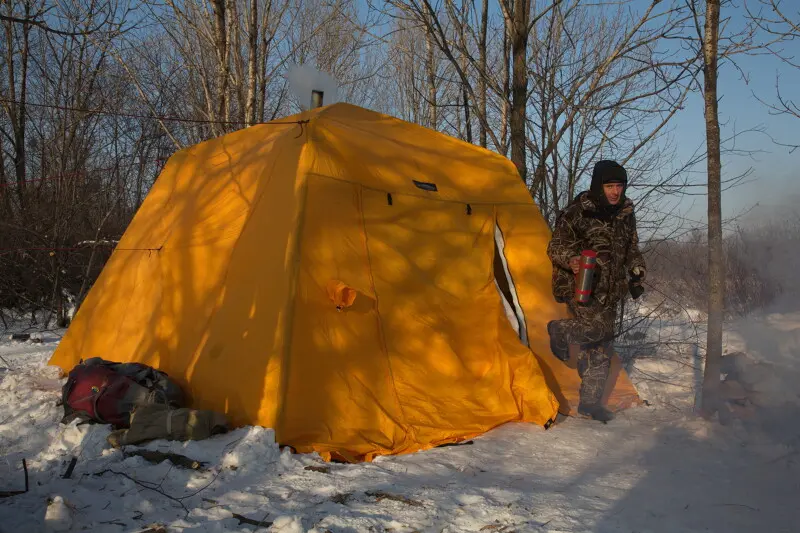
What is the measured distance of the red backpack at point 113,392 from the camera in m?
3.86

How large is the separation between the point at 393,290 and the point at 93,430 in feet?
7.12

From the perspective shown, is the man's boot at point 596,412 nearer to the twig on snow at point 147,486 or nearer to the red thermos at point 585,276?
the red thermos at point 585,276

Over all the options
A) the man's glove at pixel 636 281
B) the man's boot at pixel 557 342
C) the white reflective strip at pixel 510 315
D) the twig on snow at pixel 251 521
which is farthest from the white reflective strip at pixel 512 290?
the twig on snow at pixel 251 521

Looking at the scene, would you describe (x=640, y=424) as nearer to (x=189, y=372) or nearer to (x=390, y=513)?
(x=390, y=513)

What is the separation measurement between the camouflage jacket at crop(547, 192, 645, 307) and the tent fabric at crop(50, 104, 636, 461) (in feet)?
2.06

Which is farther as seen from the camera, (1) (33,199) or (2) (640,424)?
(1) (33,199)

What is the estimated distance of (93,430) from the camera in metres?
3.73

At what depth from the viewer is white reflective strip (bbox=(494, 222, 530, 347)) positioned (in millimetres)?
5014

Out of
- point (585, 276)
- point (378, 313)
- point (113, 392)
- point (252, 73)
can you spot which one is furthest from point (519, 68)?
point (113, 392)

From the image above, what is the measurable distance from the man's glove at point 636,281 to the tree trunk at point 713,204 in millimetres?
584

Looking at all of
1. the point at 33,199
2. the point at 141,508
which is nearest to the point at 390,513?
the point at 141,508

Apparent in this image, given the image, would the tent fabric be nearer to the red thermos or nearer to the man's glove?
the red thermos

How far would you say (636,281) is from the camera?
4.58 meters

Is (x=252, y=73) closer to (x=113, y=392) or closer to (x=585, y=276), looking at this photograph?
(x=113, y=392)
